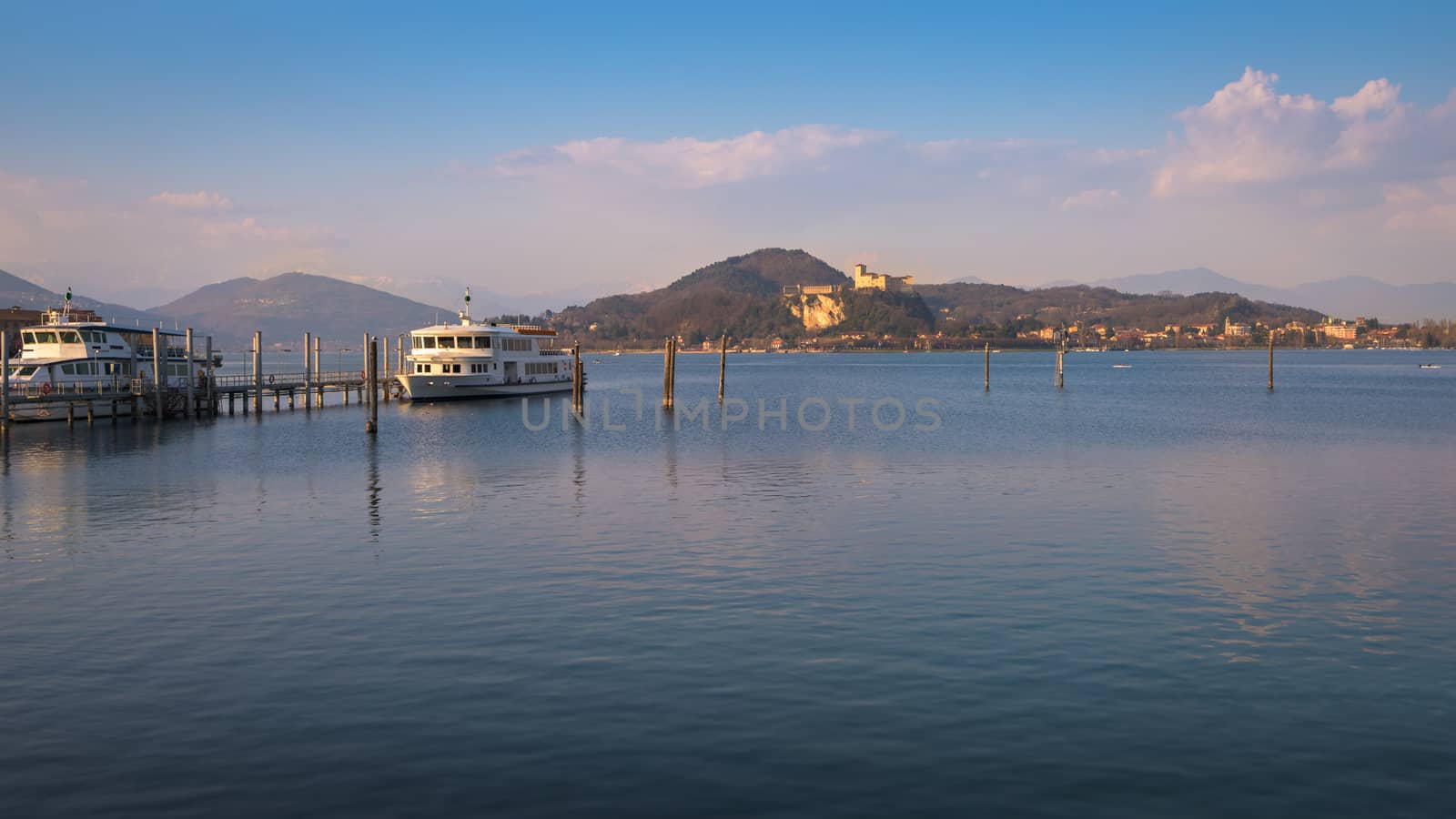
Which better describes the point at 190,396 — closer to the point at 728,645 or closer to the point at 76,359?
the point at 76,359

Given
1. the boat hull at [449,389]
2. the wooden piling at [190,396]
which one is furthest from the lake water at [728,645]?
the boat hull at [449,389]

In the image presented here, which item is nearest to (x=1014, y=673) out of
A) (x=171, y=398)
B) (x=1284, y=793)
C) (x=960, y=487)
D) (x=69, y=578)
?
(x=1284, y=793)

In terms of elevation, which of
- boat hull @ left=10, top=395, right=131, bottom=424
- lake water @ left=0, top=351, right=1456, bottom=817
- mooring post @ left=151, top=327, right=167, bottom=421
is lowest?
lake water @ left=0, top=351, right=1456, bottom=817

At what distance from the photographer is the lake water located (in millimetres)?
11484

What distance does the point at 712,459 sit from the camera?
47156mm

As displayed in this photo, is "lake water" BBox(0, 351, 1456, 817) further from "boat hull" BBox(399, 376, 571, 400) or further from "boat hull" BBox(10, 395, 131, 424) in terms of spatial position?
"boat hull" BBox(399, 376, 571, 400)

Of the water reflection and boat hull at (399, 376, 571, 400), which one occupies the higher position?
boat hull at (399, 376, 571, 400)

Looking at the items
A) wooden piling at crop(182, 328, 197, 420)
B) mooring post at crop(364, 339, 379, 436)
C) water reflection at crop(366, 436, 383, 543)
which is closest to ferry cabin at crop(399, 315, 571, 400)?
wooden piling at crop(182, 328, 197, 420)

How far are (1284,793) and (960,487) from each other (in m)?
25.8

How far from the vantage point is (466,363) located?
3484 inches

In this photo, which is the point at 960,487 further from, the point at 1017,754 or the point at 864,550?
the point at 1017,754

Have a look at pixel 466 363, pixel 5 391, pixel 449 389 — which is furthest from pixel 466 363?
pixel 5 391

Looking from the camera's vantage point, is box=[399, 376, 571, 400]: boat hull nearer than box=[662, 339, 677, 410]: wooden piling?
No

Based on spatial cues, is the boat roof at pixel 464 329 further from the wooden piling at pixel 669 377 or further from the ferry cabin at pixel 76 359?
the ferry cabin at pixel 76 359
